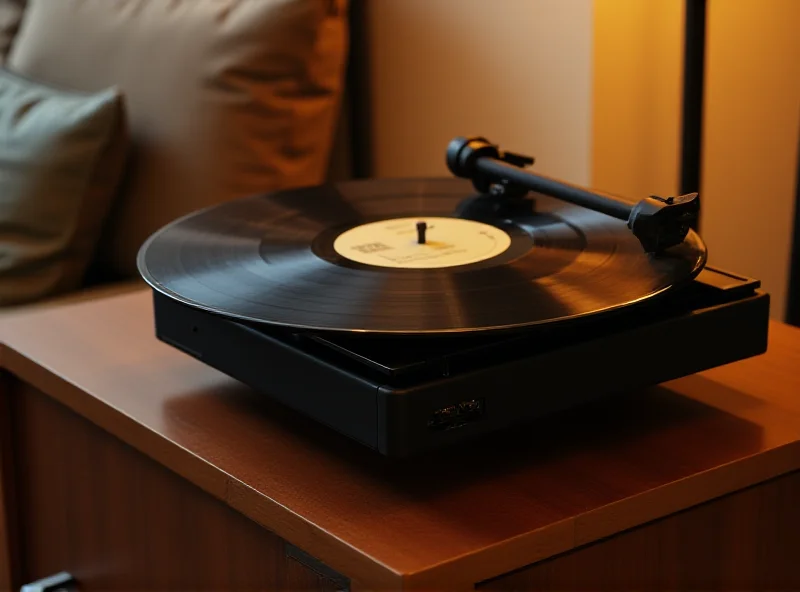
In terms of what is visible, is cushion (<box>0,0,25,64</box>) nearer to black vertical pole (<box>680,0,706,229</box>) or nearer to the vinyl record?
the vinyl record

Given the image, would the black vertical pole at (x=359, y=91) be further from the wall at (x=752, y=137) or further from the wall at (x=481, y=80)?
the wall at (x=752, y=137)

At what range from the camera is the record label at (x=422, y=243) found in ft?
2.63

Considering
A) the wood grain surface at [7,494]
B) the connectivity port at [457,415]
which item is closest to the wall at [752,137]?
the connectivity port at [457,415]

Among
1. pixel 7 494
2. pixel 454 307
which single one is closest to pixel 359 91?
pixel 7 494

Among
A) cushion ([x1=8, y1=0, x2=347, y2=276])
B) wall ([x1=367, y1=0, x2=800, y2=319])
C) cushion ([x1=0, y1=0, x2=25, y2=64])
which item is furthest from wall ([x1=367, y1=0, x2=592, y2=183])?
cushion ([x1=0, y1=0, x2=25, y2=64])

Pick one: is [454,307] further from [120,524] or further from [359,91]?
[359,91]

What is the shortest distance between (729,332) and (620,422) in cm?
10

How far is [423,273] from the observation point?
76 centimetres

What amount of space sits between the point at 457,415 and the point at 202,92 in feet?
2.77

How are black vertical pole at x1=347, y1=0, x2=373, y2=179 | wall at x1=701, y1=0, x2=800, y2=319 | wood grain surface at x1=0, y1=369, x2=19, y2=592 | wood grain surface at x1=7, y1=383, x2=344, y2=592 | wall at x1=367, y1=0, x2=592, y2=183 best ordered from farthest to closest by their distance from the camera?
black vertical pole at x1=347, y1=0, x2=373, y2=179 < wall at x1=367, y1=0, x2=592, y2=183 < wall at x1=701, y1=0, x2=800, y2=319 < wood grain surface at x1=0, y1=369, x2=19, y2=592 < wood grain surface at x1=7, y1=383, x2=344, y2=592

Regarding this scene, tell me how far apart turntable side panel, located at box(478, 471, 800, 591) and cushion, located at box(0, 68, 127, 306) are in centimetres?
87

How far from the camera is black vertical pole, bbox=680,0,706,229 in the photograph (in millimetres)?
1093

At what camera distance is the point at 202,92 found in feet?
4.58

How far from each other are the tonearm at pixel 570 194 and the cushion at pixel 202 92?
52 centimetres
